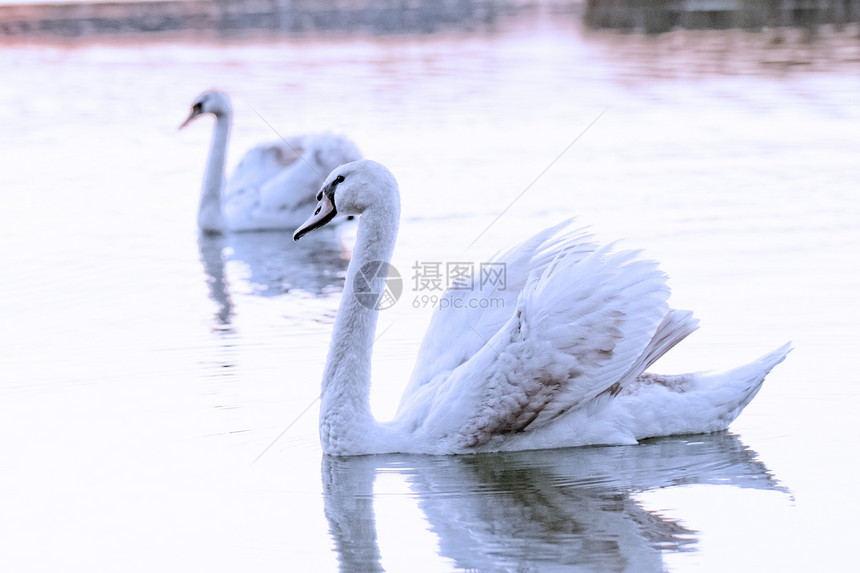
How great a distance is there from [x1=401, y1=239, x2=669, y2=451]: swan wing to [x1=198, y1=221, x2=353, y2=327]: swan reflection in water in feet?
9.50

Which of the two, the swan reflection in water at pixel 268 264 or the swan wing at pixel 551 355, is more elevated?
the swan wing at pixel 551 355

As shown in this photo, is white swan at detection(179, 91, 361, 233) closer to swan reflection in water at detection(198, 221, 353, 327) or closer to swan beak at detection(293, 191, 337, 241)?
swan reflection in water at detection(198, 221, 353, 327)

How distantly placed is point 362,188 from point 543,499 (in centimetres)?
159

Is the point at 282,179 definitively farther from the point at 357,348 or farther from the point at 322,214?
the point at 357,348

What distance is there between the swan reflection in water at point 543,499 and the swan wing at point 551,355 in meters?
0.19

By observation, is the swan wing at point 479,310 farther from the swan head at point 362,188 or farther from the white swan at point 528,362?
the swan head at point 362,188

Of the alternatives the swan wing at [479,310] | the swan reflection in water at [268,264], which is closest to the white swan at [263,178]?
the swan reflection in water at [268,264]

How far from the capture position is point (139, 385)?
23.6 ft

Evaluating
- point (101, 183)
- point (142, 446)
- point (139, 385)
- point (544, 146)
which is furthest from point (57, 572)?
point (544, 146)

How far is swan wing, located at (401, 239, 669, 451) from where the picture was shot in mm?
5879

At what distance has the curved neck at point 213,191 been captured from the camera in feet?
39.5

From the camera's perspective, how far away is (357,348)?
618 centimetres
